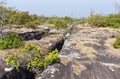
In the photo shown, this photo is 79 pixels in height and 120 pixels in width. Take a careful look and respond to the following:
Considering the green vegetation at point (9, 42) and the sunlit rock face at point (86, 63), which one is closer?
the sunlit rock face at point (86, 63)

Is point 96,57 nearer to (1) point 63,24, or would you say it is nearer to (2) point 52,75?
(2) point 52,75

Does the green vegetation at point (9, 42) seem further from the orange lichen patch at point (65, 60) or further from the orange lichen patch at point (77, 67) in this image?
the orange lichen patch at point (77, 67)

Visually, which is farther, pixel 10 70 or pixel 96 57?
pixel 96 57

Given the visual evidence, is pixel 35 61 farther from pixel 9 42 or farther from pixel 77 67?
pixel 9 42

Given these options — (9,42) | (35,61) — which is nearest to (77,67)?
(35,61)

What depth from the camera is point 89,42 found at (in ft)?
122

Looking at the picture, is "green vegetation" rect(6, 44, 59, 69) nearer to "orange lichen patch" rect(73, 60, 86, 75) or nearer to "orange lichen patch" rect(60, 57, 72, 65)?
"orange lichen patch" rect(60, 57, 72, 65)

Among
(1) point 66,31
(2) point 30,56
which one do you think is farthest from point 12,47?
(1) point 66,31

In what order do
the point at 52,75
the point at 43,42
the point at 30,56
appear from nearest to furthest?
1. the point at 52,75
2. the point at 30,56
3. the point at 43,42

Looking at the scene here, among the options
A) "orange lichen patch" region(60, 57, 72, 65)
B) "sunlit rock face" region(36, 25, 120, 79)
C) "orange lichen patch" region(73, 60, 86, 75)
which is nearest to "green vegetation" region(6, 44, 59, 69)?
"orange lichen patch" region(60, 57, 72, 65)

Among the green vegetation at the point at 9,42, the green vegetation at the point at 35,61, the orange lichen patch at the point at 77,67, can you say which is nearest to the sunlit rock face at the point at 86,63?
the orange lichen patch at the point at 77,67

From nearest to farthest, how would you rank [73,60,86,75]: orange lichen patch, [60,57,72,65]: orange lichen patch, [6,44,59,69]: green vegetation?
[73,60,86,75]: orange lichen patch → [6,44,59,69]: green vegetation → [60,57,72,65]: orange lichen patch

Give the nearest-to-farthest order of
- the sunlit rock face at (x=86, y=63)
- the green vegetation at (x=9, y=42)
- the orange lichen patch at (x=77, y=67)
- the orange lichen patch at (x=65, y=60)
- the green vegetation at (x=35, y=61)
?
the sunlit rock face at (x=86, y=63)
the orange lichen patch at (x=77, y=67)
the green vegetation at (x=35, y=61)
the orange lichen patch at (x=65, y=60)
the green vegetation at (x=9, y=42)

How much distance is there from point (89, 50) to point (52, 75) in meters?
9.02
